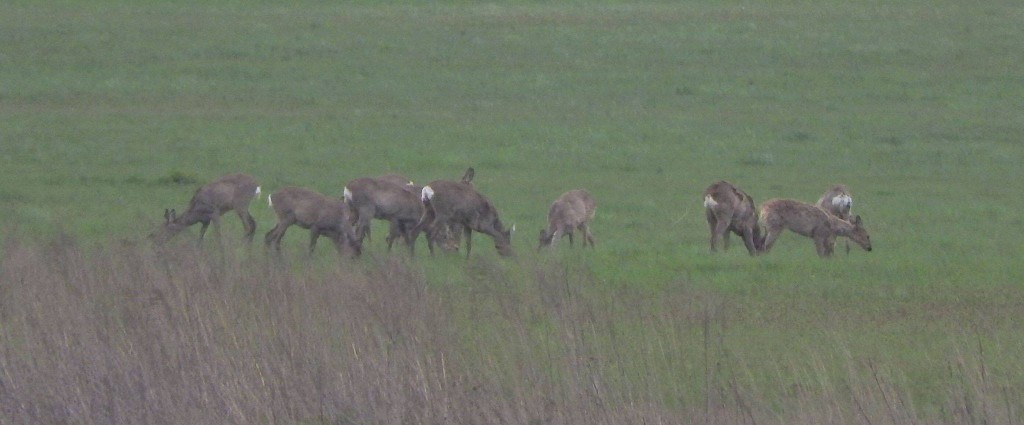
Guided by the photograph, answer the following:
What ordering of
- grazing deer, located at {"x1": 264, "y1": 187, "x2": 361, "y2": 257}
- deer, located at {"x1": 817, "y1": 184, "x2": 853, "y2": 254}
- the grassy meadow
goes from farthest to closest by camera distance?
deer, located at {"x1": 817, "y1": 184, "x2": 853, "y2": 254} < grazing deer, located at {"x1": 264, "y1": 187, "x2": 361, "y2": 257} < the grassy meadow

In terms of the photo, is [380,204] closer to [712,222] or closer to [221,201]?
[221,201]

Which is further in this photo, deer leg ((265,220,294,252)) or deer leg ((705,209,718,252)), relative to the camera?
deer leg ((705,209,718,252))

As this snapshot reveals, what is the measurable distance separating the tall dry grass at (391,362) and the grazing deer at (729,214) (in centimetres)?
577

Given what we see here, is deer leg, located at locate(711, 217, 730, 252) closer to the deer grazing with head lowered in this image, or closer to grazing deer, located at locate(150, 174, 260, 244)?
the deer grazing with head lowered

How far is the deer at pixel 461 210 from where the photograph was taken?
15.0 meters

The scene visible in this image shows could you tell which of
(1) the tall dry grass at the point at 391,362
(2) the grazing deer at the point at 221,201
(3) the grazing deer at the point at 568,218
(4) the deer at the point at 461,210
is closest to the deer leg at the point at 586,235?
(3) the grazing deer at the point at 568,218

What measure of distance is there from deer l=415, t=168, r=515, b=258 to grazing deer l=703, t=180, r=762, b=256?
6.61 ft

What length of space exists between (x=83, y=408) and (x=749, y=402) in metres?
3.23

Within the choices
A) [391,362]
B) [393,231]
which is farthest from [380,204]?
[391,362]

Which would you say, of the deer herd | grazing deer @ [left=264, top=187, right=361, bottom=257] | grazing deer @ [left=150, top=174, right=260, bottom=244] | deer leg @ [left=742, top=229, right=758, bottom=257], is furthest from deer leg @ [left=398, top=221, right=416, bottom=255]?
deer leg @ [left=742, top=229, right=758, bottom=257]

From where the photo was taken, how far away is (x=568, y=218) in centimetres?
1525

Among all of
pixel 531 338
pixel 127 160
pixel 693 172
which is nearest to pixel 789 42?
pixel 693 172

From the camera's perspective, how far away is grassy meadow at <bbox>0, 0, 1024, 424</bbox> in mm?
7551

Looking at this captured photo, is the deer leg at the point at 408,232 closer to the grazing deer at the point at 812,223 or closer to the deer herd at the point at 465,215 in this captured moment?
the deer herd at the point at 465,215
